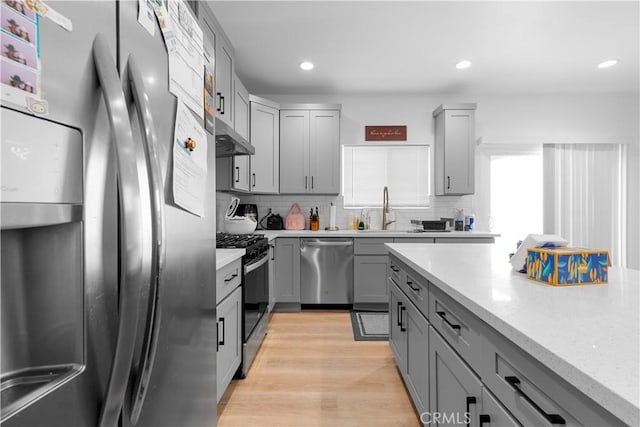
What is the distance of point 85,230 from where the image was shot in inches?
21.3

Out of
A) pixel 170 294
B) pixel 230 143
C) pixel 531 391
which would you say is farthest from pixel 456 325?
pixel 230 143

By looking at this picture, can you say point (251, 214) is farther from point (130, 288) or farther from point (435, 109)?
point (130, 288)

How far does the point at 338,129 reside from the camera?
403 centimetres

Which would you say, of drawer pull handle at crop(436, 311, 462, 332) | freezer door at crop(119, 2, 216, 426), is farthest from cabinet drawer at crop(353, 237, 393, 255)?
freezer door at crop(119, 2, 216, 426)

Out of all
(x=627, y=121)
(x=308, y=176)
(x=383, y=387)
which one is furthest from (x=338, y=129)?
(x=627, y=121)

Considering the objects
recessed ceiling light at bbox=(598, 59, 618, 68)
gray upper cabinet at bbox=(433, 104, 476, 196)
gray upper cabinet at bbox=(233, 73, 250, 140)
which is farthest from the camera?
gray upper cabinet at bbox=(433, 104, 476, 196)

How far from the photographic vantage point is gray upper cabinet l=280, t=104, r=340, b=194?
13.2 ft

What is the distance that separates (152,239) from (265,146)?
11.3 feet

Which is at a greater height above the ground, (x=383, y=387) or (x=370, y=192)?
(x=370, y=192)

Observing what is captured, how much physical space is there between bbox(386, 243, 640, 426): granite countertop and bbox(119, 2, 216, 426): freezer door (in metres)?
0.79

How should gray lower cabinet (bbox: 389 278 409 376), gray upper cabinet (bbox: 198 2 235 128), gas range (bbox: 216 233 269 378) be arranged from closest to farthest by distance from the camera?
gray lower cabinet (bbox: 389 278 409 376), gas range (bbox: 216 233 269 378), gray upper cabinet (bbox: 198 2 235 128)

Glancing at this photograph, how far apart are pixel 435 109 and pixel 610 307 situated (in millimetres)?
3900

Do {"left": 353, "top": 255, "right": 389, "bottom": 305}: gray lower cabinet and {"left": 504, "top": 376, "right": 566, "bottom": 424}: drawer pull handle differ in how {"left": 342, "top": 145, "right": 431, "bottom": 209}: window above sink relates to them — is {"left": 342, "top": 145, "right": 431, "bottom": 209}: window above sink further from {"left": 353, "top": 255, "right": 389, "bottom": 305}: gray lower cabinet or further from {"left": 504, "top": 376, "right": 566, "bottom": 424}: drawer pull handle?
{"left": 504, "top": 376, "right": 566, "bottom": 424}: drawer pull handle

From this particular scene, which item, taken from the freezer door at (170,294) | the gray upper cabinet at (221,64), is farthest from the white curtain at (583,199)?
the freezer door at (170,294)
